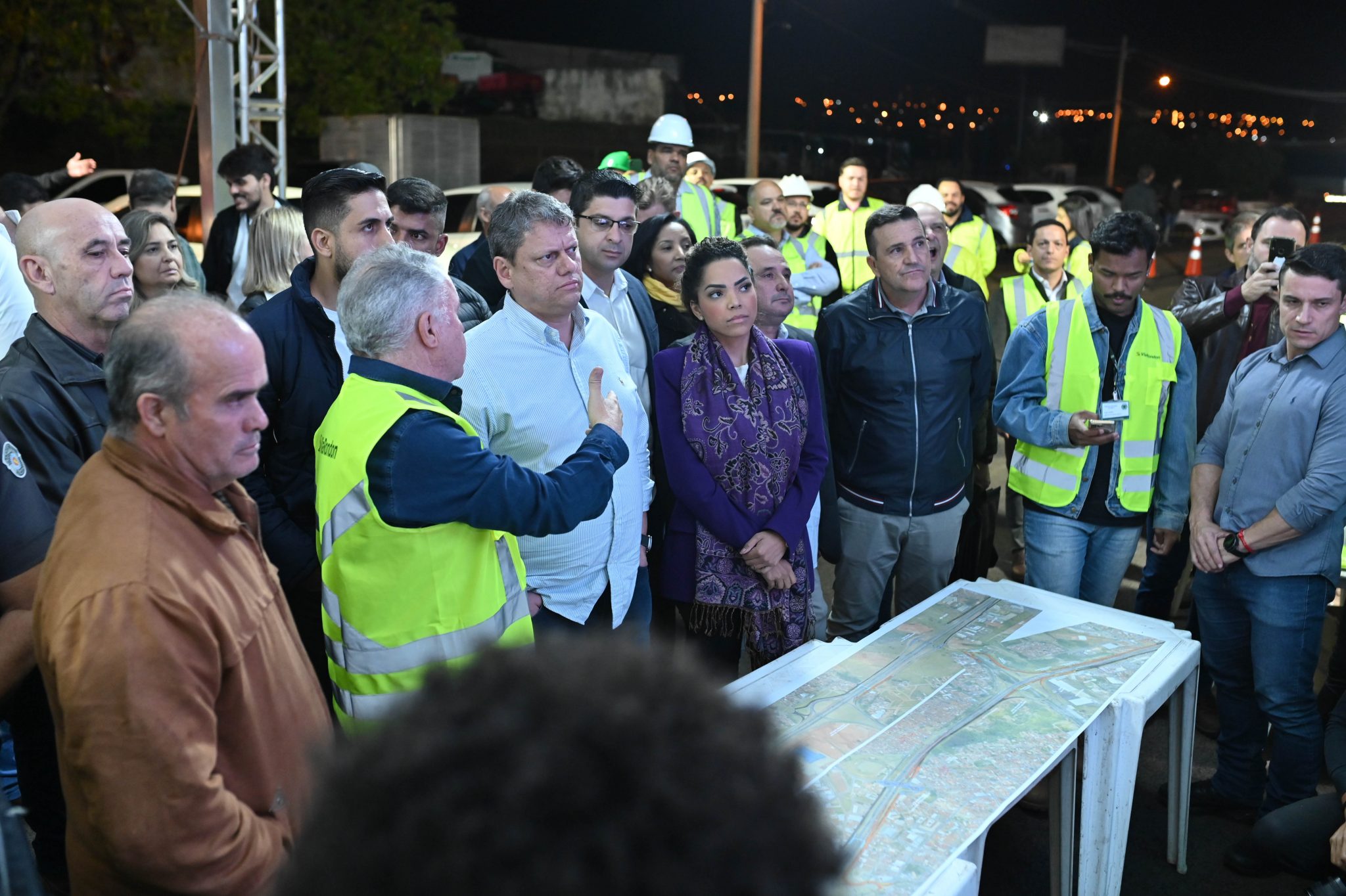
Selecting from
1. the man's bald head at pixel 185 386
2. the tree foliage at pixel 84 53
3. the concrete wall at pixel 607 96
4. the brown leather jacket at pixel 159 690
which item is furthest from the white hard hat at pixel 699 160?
the concrete wall at pixel 607 96

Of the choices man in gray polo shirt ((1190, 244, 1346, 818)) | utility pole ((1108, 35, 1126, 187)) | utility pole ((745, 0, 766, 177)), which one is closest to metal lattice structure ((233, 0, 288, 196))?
man in gray polo shirt ((1190, 244, 1346, 818))

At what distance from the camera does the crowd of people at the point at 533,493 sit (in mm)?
1567

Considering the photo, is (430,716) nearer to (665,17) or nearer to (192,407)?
(192,407)

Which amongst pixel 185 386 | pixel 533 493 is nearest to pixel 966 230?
pixel 533 493

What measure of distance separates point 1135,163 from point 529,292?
4109 centimetres

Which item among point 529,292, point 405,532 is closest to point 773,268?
point 529,292

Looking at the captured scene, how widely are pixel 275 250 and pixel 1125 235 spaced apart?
311cm

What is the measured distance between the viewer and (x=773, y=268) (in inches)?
162

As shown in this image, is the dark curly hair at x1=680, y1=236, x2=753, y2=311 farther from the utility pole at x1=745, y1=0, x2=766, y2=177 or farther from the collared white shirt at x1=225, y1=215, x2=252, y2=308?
the utility pole at x1=745, y1=0, x2=766, y2=177

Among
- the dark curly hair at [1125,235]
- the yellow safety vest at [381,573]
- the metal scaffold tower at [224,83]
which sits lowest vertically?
the yellow safety vest at [381,573]

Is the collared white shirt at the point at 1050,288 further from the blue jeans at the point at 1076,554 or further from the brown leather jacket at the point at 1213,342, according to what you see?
the blue jeans at the point at 1076,554

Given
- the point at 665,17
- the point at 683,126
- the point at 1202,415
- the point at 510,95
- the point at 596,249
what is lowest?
the point at 1202,415

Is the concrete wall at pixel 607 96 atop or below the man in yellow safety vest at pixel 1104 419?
atop

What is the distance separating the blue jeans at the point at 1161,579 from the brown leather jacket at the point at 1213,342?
20.9 inches
